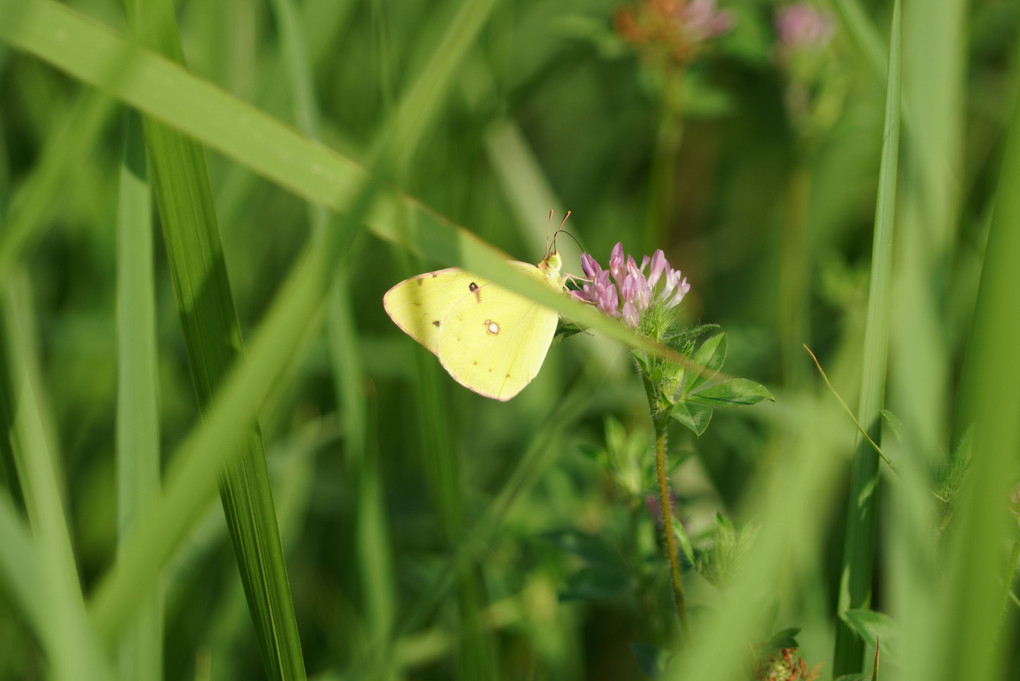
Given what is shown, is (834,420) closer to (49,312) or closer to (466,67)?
(466,67)

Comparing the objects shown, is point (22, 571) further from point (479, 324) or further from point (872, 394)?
point (872, 394)

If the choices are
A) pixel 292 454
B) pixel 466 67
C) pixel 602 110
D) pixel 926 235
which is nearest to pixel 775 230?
pixel 602 110

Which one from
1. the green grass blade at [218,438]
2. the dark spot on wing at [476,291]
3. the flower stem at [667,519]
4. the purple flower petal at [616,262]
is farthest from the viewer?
the dark spot on wing at [476,291]

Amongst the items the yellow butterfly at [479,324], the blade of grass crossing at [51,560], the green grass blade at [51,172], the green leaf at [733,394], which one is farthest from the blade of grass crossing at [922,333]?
the green grass blade at [51,172]

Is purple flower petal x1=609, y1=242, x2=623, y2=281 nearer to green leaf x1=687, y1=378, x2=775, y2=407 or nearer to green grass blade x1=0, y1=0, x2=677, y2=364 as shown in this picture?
green leaf x1=687, y1=378, x2=775, y2=407

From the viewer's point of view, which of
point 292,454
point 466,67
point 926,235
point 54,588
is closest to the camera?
point 54,588

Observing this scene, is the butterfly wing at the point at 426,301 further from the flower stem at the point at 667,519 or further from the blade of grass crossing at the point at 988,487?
the blade of grass crossing at the point at 988,487

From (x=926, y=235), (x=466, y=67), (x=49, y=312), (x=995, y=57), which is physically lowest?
(x=49, y=312)
